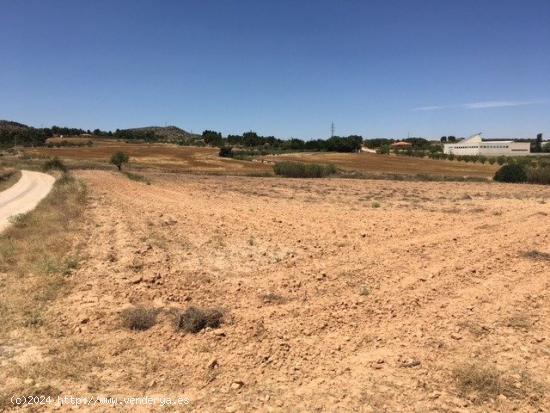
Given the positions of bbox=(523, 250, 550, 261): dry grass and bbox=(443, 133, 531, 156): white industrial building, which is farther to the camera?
bbox=(443, 133, 531, 156): white industrial building

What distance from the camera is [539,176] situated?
4697 cm

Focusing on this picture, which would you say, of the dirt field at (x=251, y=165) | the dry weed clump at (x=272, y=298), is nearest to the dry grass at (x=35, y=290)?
the dry weed clump at (x=272, y=298)

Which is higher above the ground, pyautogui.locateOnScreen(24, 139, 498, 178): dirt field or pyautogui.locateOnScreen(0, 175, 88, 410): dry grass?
pyautogui.locateOnScreen(24, 139, 498, 178): dirt field

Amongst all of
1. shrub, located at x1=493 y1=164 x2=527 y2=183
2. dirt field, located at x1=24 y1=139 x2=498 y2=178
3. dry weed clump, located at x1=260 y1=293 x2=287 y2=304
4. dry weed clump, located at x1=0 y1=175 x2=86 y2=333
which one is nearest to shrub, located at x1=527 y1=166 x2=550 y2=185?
shrub, located at x1=493 y1=164 x2=527 y2=183

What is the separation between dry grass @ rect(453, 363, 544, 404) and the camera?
504 cm

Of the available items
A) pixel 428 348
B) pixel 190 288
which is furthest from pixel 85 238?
pixel 428 348

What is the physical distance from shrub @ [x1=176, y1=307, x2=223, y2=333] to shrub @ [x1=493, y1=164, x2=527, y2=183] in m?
49.3

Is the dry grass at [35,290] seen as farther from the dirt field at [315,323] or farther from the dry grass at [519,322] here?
the dry grass at [519,322]

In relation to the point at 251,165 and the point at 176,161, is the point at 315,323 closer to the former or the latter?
the point at 251,165

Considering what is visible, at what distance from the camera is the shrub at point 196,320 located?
6668mm

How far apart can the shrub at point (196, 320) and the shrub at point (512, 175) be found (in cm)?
4928

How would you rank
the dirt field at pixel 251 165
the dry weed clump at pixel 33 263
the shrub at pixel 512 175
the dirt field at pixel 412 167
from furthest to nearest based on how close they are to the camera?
1. the dirt field at pixel 412 167
2. the dirt field at pixel 251 165
3. the shrub at pixel 512 175
4. the dry weed clump at pixel 33 263

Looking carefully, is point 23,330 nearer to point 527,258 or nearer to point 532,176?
point 527,258

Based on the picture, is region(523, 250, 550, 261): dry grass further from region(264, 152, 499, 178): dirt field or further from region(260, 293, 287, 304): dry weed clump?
region(264, 152, 499, 178): dirt field
